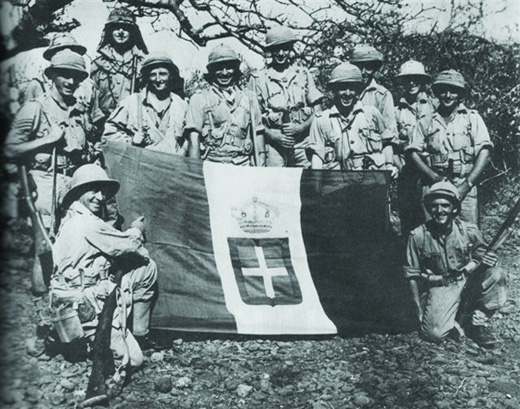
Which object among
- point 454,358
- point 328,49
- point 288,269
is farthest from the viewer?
point 328,49

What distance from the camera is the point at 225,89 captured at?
650 cm

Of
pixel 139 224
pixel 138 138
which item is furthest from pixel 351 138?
pixel 139 224

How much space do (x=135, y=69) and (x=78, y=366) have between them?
3512 mm

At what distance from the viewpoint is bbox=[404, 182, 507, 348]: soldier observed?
19.1 feet

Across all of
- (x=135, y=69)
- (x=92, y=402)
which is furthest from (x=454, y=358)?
(x=135, y=69)

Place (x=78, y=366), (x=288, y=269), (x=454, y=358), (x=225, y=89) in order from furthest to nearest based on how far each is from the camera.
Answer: (x=225, y=89) → (x=288, y=269) → (x=454, y=358) → (x=78, y=366)

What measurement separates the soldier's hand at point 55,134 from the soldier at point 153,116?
1.63 feet

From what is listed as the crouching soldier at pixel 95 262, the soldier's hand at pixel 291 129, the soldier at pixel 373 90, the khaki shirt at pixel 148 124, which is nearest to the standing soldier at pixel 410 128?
the soldier at pixel 373 90

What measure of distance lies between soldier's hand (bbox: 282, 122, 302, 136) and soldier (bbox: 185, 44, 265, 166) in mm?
478

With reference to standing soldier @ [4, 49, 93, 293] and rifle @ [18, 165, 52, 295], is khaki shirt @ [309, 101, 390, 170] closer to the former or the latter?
standing soldier @ [4, 49, 93, 293]

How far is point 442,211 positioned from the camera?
232 inches

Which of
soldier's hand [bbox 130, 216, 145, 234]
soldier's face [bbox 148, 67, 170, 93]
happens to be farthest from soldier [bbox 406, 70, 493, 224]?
soldier's hand [bbox 130, 216, 145, 234]

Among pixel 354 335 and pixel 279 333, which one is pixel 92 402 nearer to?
pixel 279 333

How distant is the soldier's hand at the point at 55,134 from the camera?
5.88m
